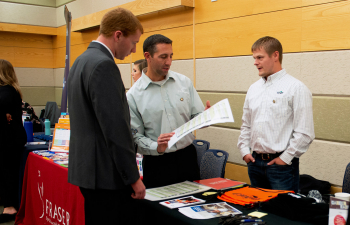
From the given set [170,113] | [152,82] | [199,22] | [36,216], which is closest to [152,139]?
[170,113]

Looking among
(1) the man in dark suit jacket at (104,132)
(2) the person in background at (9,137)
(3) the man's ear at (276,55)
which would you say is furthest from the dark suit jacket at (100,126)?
(2) the person in background at (9,137)

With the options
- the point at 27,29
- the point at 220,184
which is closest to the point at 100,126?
the point at 220,184

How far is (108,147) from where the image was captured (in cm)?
131

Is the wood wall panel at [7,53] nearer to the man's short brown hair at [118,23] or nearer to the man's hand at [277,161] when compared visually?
the man's short brown hair at [118,23]

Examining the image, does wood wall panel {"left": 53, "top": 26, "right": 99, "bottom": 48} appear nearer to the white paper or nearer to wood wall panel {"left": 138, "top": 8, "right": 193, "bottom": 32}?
wood wall panel {"left": 138, "top": 8, "right": 193, "bottom": 32}

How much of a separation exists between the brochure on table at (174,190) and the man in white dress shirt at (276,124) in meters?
0.52

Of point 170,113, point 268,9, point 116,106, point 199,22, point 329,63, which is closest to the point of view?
point 116,106

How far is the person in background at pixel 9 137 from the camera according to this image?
3141 mm

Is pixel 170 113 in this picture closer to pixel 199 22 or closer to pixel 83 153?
pixel 83 153

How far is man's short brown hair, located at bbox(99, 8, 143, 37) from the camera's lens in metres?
1.39

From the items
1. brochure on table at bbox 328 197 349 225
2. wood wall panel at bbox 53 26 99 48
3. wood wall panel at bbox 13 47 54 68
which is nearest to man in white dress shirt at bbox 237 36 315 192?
brochure on table at bbox 328 197 349 225

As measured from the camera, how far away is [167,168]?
1906mm

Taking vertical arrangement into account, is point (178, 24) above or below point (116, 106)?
above

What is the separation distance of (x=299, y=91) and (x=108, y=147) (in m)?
1.29
